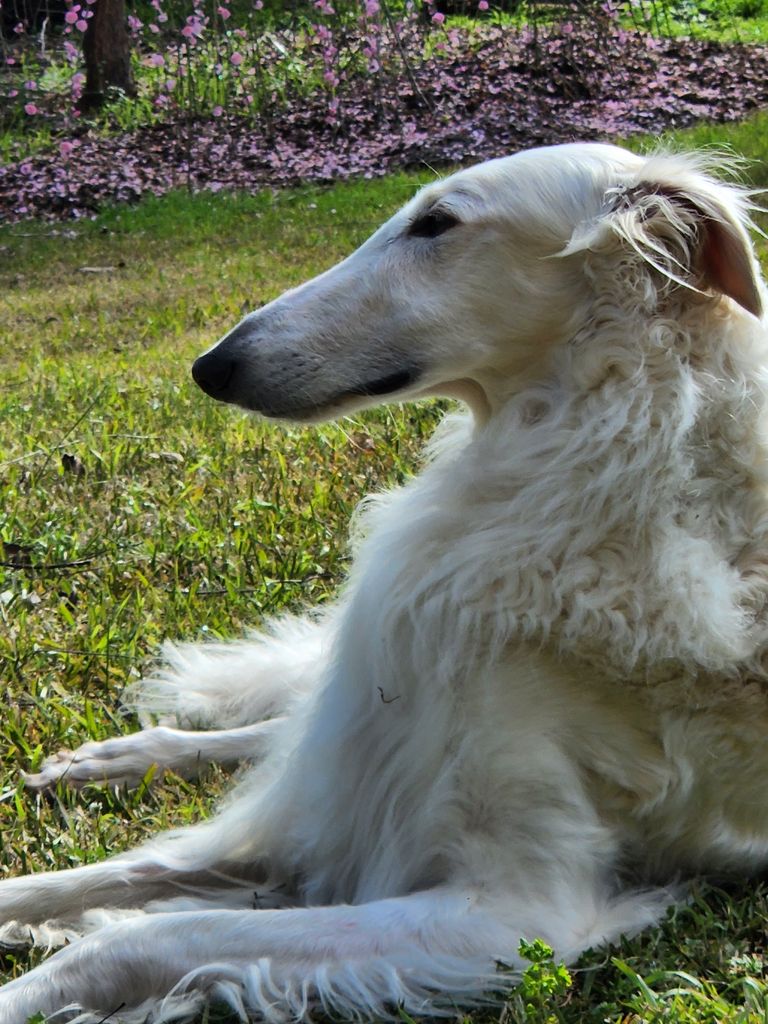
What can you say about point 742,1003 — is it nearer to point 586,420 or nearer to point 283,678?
point 586,420

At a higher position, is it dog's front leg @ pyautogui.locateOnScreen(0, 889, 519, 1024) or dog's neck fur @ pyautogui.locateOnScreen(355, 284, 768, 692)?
dog's neck fur @ pyautogui.locateOnScreen(355, 284, 768, 692)

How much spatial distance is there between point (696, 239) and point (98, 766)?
6.47 feet

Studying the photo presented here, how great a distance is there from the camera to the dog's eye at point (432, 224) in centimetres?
304

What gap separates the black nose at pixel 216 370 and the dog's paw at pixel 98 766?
1015 millimetres

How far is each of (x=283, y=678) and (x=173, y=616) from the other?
49 centimetres

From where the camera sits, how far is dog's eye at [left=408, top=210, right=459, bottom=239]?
3.04m

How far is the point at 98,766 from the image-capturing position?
337 cm

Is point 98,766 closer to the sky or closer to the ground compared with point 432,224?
closer to the ground

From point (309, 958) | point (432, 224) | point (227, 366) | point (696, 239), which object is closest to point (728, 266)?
point (696, 239)

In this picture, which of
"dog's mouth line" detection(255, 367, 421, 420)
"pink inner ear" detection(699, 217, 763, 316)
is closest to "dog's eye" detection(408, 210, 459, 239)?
"dog's mouth line" detection(255, 367, 421, 420)

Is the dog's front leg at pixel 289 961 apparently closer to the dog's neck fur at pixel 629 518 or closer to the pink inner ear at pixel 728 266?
the dog's neck fur at pixel 629 518

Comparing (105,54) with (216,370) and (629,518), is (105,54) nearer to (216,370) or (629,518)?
(216,370)

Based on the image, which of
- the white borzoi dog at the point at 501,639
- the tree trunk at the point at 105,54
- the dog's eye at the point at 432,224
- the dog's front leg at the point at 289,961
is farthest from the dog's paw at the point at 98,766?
the tree trunk at the point at 105,54

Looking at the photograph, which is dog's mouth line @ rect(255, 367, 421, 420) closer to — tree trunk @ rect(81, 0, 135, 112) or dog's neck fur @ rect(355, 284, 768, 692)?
dog's neck fur @ rect(355, 284, 768, 692)
